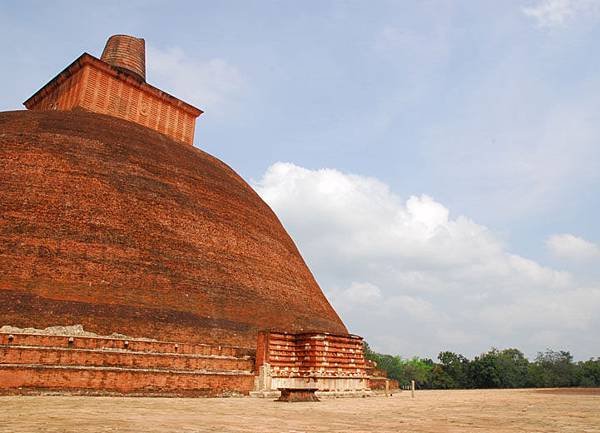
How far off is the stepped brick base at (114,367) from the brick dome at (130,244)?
1.53ft

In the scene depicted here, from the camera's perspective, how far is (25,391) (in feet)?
31.5

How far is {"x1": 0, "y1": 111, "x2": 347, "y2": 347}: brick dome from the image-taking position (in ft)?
38.6

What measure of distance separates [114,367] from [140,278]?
8.23 ft

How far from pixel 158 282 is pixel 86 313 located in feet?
6.18

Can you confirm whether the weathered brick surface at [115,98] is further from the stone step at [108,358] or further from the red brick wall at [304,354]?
the stone step at [108,358]

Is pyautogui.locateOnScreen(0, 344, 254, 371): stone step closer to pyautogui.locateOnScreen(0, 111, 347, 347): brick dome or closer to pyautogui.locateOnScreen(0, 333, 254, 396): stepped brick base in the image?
pyautogui.locateOnScreen(0, 333, 254, 396): stepped brick base

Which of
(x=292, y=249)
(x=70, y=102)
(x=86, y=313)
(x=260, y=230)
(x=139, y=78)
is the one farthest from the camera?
(x=139, y=78)

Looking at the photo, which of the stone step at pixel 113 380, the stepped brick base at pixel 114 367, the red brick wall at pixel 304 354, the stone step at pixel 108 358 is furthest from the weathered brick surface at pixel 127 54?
the stone step at pixel 113 380

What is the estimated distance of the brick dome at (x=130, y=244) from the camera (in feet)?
38.6

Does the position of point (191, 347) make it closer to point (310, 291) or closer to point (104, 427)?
point (310, 291)

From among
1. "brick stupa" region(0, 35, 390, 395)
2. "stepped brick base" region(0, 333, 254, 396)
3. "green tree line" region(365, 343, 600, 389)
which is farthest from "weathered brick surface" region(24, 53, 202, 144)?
"green tree line" region(365, 343, 600, 389)

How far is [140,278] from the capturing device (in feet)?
41.5

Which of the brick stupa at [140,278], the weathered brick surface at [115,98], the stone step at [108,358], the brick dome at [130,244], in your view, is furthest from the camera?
the weathered brick surface at [115,98]

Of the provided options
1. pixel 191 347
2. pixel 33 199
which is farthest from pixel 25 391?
pixel 33 199
